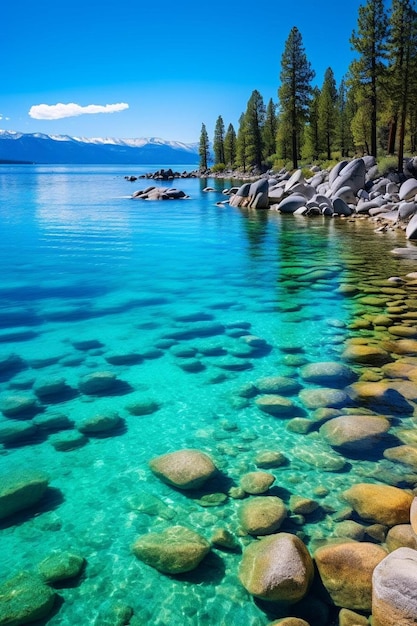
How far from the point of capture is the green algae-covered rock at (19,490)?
448cm

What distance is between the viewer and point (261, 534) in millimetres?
4094

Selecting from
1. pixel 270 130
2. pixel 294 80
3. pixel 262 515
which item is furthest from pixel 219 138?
pixel 262 515

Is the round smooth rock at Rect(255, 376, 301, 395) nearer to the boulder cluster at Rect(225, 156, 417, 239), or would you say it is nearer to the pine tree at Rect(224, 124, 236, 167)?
the boulder cluster at Rect(225, 156, 417, 239)

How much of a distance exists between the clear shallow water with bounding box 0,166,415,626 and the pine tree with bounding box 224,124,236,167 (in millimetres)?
94011

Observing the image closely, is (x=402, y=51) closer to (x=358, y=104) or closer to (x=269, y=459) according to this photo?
(x=358, y=104)

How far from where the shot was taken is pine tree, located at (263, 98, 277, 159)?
88.0 metres

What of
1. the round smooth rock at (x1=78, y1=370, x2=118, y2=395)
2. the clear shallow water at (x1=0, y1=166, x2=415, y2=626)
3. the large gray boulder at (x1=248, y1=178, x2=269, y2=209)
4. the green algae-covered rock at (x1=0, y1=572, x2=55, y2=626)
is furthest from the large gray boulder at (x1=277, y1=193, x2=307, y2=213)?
the green algae-covered rock at (x1=0, y1=572, x2=55, y2=626)

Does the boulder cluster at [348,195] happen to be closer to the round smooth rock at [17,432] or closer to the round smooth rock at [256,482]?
the round smooth rock at [256,482]

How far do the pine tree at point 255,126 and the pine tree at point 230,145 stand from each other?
22191 millimetres

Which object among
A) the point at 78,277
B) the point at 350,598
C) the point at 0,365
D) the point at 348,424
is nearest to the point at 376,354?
the point at 348,424

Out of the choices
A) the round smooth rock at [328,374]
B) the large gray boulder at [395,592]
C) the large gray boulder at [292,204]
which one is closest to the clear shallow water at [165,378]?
the round smooth rock at [328,374]

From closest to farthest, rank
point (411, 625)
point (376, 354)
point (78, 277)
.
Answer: point (411, 625) < point (376, 354) < point (78, 277)

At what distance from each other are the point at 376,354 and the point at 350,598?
5154mm

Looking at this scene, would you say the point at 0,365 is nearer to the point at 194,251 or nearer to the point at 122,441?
the point at 122,441
